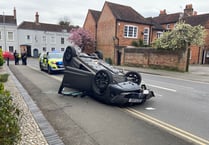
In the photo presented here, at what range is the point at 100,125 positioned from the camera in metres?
4.62

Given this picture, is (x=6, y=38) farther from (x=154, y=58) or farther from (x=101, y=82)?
(x=101, y=82)

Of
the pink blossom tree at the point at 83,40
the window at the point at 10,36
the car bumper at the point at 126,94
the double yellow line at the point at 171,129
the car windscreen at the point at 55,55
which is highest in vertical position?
the window at the point at 10,36

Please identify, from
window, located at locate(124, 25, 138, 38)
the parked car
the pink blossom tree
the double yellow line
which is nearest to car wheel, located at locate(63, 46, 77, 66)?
the double yellow line

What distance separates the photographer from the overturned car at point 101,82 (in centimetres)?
607

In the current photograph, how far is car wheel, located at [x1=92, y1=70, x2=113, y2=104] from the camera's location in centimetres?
633

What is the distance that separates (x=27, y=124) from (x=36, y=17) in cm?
5221

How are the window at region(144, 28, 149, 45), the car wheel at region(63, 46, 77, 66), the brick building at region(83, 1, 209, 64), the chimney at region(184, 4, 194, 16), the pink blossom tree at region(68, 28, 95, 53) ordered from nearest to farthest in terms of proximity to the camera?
the car wheel at region(63, 46, 77, 66), the brick building at region(83, 1, 209, 64), the window at region(144, 28, 149, 45), the pink blossom tree at region(68, 28, 95, 53), the chimney at region(184, 4, 194, 16)

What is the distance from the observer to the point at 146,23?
31141 mm

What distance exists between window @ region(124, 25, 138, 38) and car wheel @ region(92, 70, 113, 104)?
78.6ft

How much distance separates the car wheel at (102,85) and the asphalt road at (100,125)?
0.89 ft

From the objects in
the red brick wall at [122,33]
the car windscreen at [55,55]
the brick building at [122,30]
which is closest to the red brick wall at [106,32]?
the brick building at [122,30]

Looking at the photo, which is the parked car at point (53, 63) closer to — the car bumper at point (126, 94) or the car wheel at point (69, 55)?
the car wheel at point (69, 55)

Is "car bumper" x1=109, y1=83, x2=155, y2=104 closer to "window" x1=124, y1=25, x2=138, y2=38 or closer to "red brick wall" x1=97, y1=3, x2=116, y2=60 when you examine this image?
"red brick wall" x1=97, y1=3, x2=116, y2=60

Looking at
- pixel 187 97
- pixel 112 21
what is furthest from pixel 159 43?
pixel 187 97
